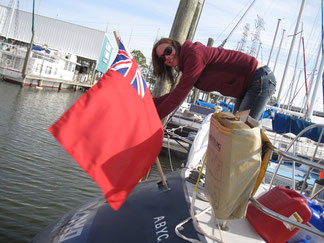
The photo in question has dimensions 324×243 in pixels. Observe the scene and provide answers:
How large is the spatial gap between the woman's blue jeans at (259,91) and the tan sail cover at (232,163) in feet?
2.89

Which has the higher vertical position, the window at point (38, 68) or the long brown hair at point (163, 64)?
the long brown hair at point (163, 64)

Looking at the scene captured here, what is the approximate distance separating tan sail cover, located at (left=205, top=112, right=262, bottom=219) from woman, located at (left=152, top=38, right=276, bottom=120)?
2.20 feet

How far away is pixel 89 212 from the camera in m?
2.76

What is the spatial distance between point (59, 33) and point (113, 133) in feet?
156

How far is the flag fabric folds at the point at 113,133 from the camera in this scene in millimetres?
1926

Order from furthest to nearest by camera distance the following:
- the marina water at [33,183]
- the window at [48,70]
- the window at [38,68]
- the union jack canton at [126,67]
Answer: the window at [48,70] → the window at [38,68] → the marina water at [33,183] → the union jack canton at [126,67]

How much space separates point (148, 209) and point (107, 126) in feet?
2.62

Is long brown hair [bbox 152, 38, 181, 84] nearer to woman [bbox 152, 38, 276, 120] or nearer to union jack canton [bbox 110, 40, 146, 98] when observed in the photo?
woman [bbox 152, 38, 276, 120]

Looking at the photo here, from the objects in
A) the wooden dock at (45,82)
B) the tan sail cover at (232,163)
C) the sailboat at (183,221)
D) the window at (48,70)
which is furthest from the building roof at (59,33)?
the tan sail cover at (232,163)

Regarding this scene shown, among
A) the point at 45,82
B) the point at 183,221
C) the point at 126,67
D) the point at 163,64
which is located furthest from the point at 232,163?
the point at 45,82

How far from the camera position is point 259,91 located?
2.72 m

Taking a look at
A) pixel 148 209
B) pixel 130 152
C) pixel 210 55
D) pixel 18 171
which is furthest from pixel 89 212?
pixel 18 171

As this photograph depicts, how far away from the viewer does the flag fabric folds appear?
1.93 m

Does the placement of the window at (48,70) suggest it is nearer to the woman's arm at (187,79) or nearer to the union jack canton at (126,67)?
the union jack canton at (126,67)
